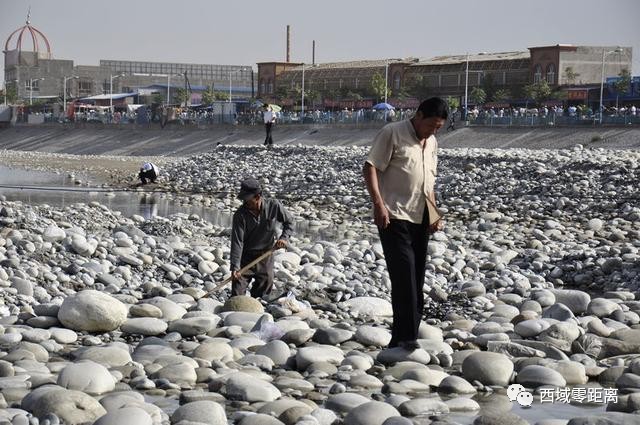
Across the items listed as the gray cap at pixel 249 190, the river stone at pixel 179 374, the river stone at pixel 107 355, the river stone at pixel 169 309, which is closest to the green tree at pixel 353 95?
the gray cap at pixel 249 190

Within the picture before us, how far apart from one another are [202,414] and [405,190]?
1936mm

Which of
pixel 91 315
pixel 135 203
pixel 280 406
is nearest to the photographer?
pixel 280 406

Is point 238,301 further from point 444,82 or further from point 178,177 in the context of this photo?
point 444,82

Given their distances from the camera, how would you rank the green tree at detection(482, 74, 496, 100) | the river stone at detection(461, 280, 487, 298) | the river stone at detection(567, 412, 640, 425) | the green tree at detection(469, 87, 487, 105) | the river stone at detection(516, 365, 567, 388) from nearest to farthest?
1. the river stone at detection(567, 412, 640, 425)
2. the river stone at detection(516, 365, 567, 388)
3. the river stone at detection(461, 280, 487, 298)
4. the green tree at detection(469, 87, 487, 105)
5. the green tree at detection(482, 74, 496, 100)

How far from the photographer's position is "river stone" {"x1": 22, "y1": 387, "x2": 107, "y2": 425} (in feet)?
15.7

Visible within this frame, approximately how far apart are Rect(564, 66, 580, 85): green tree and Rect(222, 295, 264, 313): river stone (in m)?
55.0

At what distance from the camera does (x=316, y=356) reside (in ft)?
20.2

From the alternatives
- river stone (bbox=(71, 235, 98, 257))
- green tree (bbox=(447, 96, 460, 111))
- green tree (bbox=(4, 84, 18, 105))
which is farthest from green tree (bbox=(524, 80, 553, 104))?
green tree (bbox=(4, 84, 18, 105))

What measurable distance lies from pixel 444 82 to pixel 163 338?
6177 cm

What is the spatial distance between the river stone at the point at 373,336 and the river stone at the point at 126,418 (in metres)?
2.30

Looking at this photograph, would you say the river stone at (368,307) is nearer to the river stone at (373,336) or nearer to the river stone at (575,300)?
the river stone at (373,336)

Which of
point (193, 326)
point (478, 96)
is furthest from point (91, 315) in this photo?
point (478, 96)

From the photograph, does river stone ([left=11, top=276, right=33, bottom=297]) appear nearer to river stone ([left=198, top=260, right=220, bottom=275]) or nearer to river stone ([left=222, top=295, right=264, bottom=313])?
river stone ([left=222, top=295, right=264, bottom=313])

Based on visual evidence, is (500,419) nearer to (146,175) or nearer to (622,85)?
(146,175)
